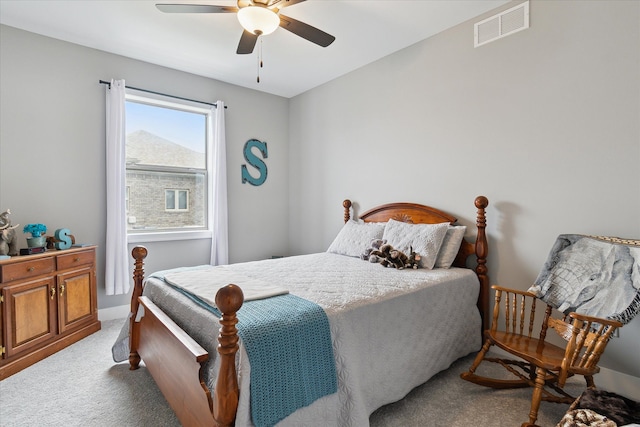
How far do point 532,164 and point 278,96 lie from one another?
10.9ft

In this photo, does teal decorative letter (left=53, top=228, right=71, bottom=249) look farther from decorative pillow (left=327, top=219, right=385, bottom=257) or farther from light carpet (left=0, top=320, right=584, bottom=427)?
decorative pillow (left=327, top=219, right=385, bottom=257)

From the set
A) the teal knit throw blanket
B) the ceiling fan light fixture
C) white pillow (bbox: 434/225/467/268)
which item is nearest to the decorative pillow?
white pillow (bbox: 434/225/467/268)

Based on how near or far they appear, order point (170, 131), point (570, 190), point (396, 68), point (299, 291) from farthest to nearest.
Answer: point (170, 131) < point (396, 68) < point (570, 190) < point (299, 291)

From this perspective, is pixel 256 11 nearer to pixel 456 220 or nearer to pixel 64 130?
pixel 456 220

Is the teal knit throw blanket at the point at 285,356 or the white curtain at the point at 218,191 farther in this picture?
the white curtain at the point at 218,191

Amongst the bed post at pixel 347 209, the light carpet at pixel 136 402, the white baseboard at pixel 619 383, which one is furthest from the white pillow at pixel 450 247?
the bed post at pixel 347 209

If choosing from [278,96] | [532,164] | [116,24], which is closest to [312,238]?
[278,96]

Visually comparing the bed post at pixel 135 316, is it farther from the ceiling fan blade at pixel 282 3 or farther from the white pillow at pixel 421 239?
the white pillow at pixel 421 239

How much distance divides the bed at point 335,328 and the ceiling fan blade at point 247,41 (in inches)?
66.8

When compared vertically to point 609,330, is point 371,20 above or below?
above

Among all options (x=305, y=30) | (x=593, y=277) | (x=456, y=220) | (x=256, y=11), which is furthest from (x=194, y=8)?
(x=593, y=277)

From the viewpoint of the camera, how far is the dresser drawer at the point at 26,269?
88.7 inches

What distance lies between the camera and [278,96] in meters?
4.58

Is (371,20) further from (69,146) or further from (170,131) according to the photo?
(69,146)
